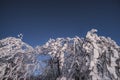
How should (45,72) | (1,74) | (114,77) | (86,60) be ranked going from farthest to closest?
(45,72) → (1,74) → (86,60) → (114,77)

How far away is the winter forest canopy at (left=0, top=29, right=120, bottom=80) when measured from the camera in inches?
279

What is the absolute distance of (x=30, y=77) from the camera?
29.5 ft

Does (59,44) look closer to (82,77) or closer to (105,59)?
(82,77)

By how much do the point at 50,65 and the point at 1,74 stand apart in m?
2.03

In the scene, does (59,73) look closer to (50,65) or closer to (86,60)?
(50,65)

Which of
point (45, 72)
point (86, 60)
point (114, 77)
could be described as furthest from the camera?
point (45, 72)

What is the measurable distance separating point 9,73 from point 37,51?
143 centimetres

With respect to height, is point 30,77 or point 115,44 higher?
point 115,44

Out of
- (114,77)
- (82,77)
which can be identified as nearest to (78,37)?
(82,77)

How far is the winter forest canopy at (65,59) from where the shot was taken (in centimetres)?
709

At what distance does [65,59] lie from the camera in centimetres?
852

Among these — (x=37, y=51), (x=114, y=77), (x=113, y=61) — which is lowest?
(x=114, y=77)

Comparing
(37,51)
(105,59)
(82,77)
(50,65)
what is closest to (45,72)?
(50,65)

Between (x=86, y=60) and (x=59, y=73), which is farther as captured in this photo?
(x=59, y=73)
